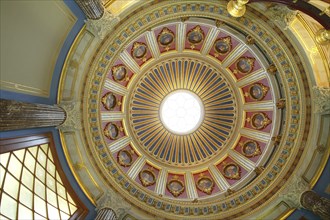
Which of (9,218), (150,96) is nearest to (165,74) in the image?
(150,96)

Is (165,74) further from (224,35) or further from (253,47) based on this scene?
(253,47)

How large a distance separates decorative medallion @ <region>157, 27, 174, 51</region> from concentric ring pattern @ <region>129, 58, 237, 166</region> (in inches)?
48.0

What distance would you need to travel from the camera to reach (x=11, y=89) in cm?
766

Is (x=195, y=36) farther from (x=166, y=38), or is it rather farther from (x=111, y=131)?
(x=111, y=131)

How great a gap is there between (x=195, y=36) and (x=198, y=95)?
378 centimetres

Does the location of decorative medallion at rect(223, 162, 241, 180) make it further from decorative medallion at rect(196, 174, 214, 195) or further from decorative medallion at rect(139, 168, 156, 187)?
decorative medallion at rect(139, 168, 156, 187)

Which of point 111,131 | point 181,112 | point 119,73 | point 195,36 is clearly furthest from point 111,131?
point 195,36

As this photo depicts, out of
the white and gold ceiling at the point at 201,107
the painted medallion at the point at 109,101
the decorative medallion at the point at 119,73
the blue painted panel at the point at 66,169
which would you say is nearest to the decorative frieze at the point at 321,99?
the white and gold ceiling at the point at 201,107

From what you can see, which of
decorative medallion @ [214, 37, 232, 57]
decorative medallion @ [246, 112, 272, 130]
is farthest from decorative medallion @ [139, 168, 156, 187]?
decorative medallion @ [214, 37, 232, 57]

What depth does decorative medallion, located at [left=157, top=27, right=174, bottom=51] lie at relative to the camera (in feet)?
41.8

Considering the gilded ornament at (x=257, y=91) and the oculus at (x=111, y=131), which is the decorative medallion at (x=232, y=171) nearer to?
the gilded ornament at (x=257, y=91)

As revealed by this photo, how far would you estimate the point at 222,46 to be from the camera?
529 inches

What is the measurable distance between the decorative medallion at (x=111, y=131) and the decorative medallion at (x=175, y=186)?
3.76 metres

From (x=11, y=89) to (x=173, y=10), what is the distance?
21.1 ft
